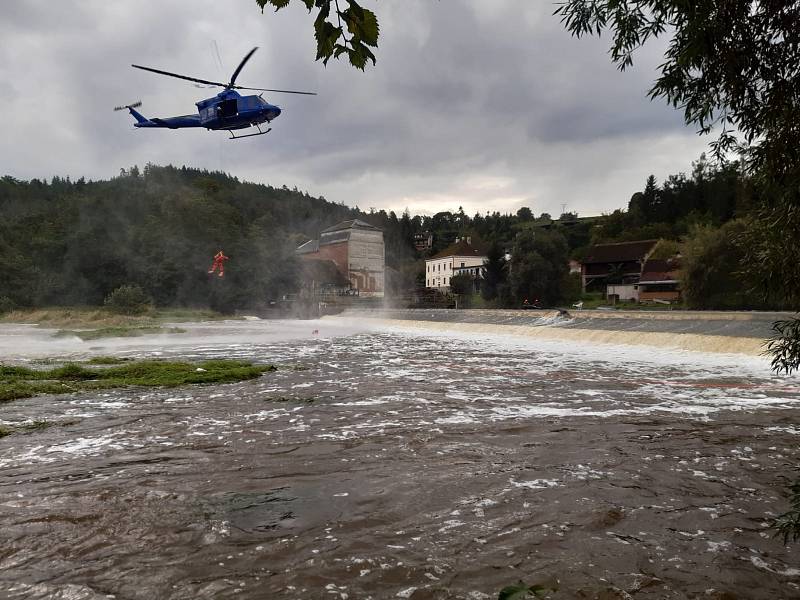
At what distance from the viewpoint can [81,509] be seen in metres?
4.98

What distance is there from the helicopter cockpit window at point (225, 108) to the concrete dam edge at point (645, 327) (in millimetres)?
15945

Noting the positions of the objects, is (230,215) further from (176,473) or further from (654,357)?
(176,473)

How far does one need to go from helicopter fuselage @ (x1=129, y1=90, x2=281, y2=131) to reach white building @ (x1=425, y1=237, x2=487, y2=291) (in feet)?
197

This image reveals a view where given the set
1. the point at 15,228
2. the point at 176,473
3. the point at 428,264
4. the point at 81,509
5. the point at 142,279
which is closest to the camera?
the point at 81,509

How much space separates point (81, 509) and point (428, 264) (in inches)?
3309

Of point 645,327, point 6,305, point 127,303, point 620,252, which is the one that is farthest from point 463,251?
point 6,305

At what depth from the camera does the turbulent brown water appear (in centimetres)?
373

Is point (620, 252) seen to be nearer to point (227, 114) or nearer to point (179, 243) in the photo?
point (227, 114)

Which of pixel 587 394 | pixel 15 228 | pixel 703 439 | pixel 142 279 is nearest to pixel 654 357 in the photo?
pixel 587 394

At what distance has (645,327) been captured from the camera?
23938 millimetres

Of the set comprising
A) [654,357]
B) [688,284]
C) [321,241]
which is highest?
[321,241]

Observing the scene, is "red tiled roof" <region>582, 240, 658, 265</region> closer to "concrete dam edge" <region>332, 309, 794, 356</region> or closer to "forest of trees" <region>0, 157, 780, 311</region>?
"forest of trees" <region>0, 157, 780, 311</region>

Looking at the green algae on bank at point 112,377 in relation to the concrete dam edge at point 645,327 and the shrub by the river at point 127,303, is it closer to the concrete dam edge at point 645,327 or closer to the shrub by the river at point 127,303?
the concrete dam edge at point 645,327

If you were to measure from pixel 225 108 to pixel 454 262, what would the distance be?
215ft
